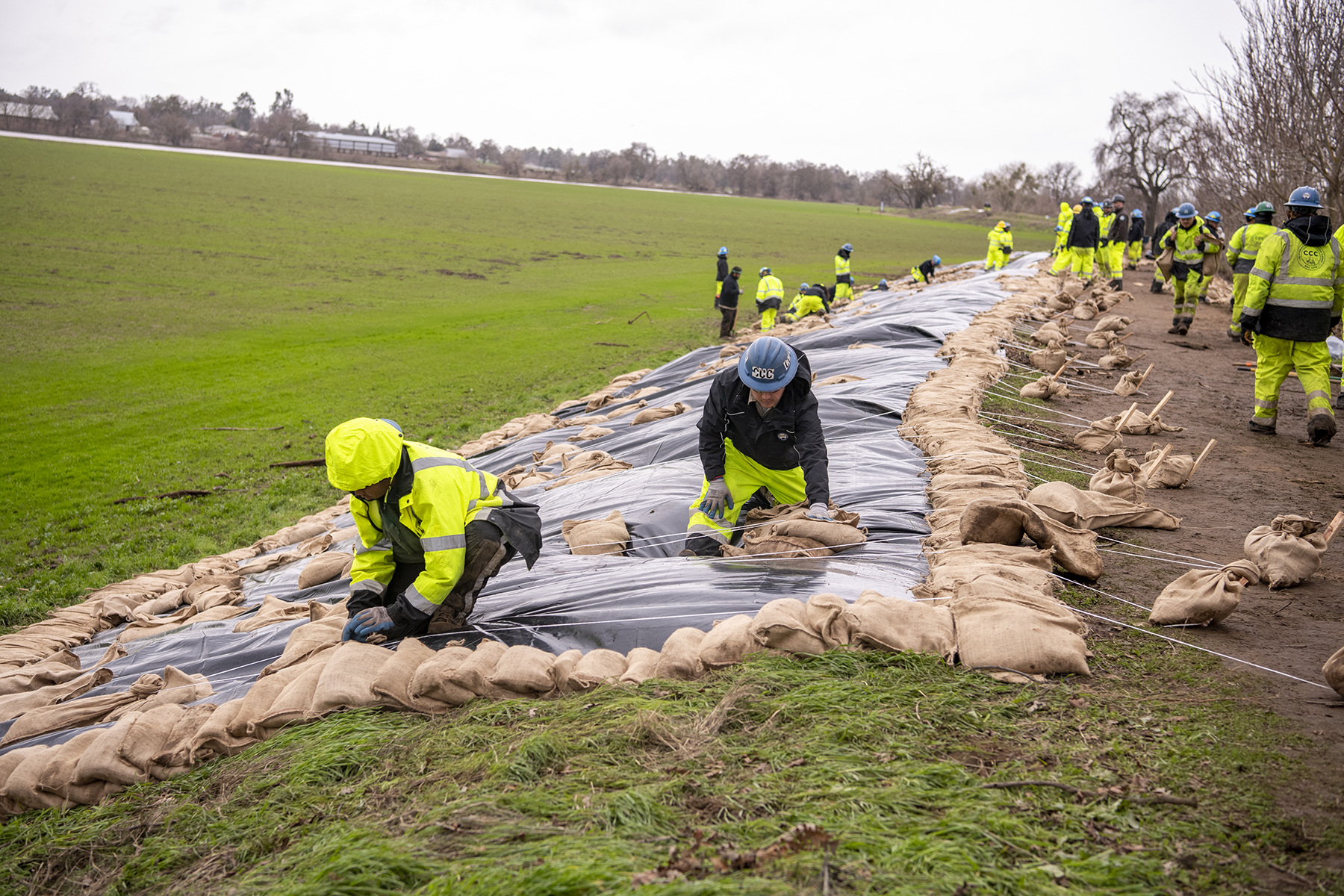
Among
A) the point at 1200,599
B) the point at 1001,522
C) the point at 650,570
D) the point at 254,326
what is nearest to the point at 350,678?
the point at 650,570

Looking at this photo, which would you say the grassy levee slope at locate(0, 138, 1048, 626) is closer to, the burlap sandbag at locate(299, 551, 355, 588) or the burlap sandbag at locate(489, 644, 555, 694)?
the burlap sandbag at locate(299, 551, 355, 588)

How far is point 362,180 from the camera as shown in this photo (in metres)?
48.0

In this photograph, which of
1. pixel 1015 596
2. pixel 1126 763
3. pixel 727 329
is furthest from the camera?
pixel 727 329

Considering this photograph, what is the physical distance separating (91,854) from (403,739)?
1.05m

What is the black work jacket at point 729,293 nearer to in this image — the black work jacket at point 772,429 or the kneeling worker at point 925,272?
the kneeling worker at point 925,272

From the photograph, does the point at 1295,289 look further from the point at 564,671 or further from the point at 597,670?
the point at 564,671

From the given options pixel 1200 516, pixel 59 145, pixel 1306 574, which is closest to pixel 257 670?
pixel 1306 574

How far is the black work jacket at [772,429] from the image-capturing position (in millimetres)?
4621

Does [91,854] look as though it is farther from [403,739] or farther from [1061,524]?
[1061,524]

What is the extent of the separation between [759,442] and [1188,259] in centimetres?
1059

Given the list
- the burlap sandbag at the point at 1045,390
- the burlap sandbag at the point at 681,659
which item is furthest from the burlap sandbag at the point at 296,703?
the burlap sandbag at the point at 1045,390

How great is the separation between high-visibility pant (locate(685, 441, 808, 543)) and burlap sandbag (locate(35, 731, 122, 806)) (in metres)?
3.06

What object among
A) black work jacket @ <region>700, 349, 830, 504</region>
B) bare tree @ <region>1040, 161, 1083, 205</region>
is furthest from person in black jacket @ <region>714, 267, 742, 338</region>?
bare tree @ <region>1040, 161, 1083, 205</region>

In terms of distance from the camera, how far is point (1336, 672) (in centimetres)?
270
